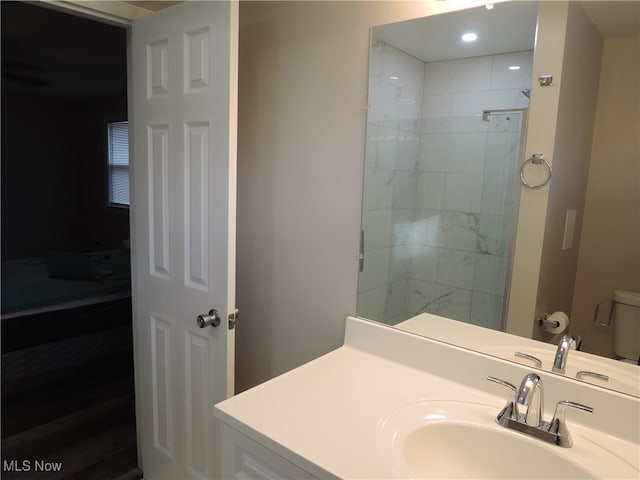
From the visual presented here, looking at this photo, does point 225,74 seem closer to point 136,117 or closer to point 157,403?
point 136,117

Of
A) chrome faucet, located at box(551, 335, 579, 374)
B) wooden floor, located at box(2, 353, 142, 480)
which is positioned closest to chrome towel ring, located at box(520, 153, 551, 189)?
chrome faucet, located at box(551, 335, 579, 374)

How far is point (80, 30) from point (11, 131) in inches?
108

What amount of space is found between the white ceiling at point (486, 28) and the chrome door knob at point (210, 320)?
110 centimetres

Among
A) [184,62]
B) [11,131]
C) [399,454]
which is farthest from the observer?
[11,131]

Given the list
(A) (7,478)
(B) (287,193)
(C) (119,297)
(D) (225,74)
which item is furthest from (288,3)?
(C) (119,297)

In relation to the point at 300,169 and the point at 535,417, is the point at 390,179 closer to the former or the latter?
the point at 300,169

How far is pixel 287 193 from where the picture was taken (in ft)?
5.63

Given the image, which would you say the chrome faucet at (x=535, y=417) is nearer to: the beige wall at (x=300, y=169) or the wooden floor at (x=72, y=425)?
the beige wall at (x=300, y=169)

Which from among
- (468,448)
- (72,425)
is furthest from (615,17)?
(72,425)

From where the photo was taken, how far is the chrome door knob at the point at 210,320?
5.08ft

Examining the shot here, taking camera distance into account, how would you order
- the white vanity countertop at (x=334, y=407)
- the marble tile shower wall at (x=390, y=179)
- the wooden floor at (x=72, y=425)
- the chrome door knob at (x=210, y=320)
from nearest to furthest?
the white vanity countertop at (x=334, y=407) < the marble tile shower wall at (x=390, y=179) < the chrome door knob at (x=210, y=320) < the wooden floor at (x=72, y=425)

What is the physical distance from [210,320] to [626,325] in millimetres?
1261

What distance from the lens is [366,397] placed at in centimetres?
119

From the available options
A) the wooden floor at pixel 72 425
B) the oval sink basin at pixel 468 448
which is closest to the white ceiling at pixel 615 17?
the oval sink basin at pixel 468 448
